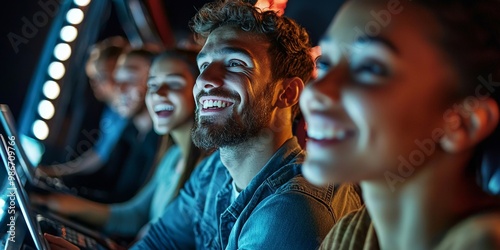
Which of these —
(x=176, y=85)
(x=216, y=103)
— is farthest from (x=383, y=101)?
(x=176, y=85)

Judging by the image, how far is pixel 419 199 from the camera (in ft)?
2.51

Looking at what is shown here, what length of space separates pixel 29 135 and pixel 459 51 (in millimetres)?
1801

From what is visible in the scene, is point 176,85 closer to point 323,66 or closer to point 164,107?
point 164,107

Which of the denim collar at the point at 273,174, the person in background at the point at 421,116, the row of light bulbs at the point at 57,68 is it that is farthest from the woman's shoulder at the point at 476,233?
the row of light bulbs at the point at 57,68

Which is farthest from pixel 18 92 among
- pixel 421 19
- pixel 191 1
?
pixel 421 19

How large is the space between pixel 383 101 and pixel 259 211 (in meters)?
0.53

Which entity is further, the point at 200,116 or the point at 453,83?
the point at 200,116

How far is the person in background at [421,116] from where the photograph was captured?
29.0 inches

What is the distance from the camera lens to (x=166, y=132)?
2.01m

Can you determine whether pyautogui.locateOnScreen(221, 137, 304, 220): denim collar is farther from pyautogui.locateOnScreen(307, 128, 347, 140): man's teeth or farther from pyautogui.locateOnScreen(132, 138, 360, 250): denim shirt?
pyautogui.locateOnScreen(307, 128, 347, 140): man's teeth

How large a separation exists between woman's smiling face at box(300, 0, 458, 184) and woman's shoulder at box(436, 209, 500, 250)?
0.09m

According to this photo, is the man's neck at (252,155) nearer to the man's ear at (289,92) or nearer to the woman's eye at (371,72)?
the man's ear at (289,92)

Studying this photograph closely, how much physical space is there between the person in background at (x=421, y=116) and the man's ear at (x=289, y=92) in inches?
23.8

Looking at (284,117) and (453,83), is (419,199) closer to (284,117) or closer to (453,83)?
(453,83)
